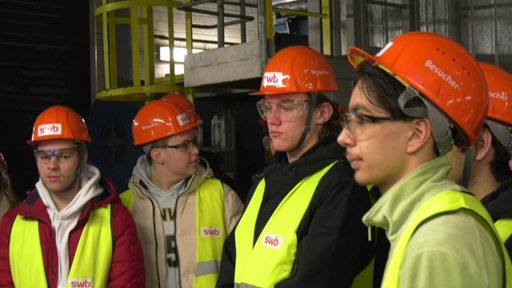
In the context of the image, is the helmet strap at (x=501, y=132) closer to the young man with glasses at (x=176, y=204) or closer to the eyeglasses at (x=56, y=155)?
the young man with glasses at (x=176, y=204)

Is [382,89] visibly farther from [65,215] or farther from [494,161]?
[65,215]

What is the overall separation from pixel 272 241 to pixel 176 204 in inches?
49.9

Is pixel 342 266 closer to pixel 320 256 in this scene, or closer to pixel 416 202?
pixel 320 256

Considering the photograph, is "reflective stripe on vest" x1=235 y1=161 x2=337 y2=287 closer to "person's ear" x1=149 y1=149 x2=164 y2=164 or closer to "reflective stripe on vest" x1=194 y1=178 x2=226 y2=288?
"reflective stripe on vest" x1=194 y1=178 x2=226 y2=288

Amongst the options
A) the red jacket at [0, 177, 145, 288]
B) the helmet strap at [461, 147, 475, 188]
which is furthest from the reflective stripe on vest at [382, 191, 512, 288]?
the red jacket at [0, 177, 145, 288]

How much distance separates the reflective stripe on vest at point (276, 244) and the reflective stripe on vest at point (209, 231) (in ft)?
2.85

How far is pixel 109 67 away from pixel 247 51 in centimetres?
260

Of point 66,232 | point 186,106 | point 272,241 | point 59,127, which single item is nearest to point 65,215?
point 66,232

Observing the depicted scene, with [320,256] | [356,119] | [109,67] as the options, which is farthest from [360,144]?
[109,67]

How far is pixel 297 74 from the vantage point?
3312 millimetres

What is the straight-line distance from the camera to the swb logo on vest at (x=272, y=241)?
9.50 feet

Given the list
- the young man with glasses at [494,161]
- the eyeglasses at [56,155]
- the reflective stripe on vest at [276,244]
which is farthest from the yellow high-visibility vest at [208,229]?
the young man with glasses at [494,161]

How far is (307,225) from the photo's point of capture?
9.53 ft

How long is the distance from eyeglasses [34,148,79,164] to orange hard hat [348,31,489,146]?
244 cm
